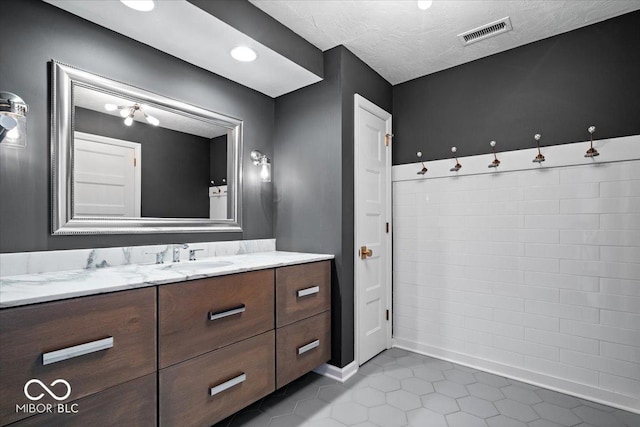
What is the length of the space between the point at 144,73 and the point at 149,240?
39.8 inches

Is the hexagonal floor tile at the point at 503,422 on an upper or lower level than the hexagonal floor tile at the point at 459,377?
upper

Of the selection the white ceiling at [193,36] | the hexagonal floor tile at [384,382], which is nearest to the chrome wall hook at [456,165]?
the white ceiling at [193,36]

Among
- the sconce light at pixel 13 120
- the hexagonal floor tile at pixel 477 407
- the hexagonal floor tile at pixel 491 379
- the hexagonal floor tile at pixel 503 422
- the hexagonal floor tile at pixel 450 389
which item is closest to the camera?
the sconce light at pixel 13 120

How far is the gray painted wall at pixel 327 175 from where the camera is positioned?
7.57ft

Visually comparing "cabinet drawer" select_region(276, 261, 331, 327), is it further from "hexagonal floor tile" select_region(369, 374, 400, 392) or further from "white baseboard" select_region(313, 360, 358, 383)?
"hexagonal floor tile" select_region(369, 374, 400, 392)

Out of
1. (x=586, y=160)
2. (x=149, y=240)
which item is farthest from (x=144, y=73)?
(x=586, y=160)

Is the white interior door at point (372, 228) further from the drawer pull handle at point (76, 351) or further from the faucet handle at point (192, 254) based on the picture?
the drawer pull handle at point (76, 351)

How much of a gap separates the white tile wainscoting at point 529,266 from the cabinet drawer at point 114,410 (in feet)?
6.99

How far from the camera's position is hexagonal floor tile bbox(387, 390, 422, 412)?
1.92m

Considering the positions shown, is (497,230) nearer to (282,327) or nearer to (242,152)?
(282,327)

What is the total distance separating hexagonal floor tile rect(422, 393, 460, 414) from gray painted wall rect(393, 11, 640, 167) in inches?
71.5

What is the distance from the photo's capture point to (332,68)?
236cm

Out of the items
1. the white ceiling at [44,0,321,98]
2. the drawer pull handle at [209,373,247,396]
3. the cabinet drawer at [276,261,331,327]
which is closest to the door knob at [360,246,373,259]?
the cabinet drawer at [276,261,331,327]
